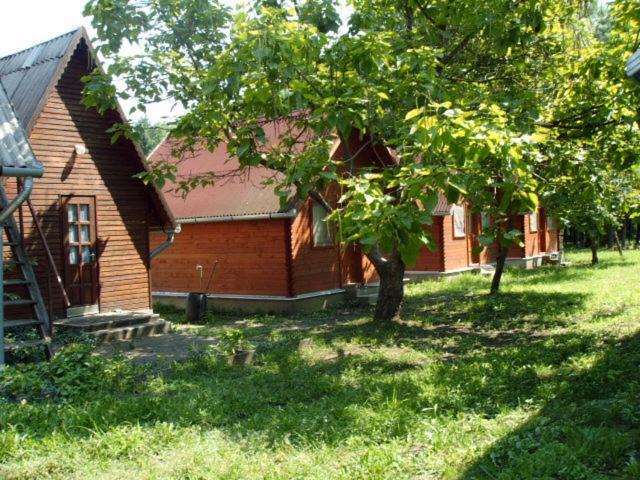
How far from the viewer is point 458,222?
75.6ft

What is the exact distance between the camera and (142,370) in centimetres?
855

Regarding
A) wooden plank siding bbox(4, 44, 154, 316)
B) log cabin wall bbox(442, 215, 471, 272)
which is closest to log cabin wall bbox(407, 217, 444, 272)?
log cabin wall bbox(442, 215, 471, 272)

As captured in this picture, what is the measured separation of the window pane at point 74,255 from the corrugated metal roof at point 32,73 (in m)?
2.67

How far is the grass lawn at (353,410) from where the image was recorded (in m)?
4.69

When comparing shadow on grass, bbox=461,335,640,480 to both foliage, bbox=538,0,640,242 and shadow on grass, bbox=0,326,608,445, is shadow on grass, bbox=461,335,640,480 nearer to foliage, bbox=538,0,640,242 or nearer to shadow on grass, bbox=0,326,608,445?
shadow on grass, bbox=0,326,608,445

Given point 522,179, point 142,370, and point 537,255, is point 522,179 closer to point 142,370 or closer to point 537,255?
point 142,370

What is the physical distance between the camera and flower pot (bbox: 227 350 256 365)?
8914mm

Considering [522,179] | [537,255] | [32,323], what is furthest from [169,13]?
[537,255]

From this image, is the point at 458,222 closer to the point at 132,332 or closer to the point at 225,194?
the point at 225,194

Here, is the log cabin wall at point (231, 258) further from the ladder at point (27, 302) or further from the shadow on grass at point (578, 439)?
the shadow on grass at point (578, 439)

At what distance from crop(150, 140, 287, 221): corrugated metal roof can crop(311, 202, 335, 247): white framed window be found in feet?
4.25

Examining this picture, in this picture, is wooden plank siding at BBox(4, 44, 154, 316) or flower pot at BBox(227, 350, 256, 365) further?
wooden plank siding at BBox(4, 44, 154, 316)

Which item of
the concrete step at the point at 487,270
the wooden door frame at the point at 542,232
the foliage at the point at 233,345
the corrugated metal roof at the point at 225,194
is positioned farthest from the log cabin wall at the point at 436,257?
the foliage at the point at 233,345

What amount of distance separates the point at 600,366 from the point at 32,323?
734 centimetres
